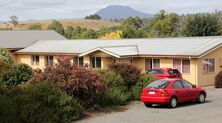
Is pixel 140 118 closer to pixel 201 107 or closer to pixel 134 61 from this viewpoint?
pixel 201 107

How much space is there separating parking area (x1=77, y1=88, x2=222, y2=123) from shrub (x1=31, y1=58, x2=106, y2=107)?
101cm

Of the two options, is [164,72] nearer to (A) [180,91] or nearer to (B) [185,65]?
(B) [185,65]

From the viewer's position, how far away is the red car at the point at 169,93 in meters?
21.1

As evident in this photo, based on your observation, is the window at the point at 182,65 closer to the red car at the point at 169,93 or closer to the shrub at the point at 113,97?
the shrub at the point at 113,97

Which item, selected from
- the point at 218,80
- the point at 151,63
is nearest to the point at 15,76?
the point at 218,80

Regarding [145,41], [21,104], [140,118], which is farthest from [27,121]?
[145,41]

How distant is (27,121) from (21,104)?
2.35ft

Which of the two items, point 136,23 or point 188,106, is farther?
point 136,23

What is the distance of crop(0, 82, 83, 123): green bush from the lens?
16422 mm

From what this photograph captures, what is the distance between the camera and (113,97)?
74.1 feet

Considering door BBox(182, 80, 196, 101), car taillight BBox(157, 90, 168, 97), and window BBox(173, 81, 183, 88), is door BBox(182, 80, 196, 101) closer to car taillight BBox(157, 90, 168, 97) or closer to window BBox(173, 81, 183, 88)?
window BBox(173, 81, 183, 88)

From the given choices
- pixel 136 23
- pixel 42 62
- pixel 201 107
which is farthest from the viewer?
pixel 136 23

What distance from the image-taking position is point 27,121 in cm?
1661

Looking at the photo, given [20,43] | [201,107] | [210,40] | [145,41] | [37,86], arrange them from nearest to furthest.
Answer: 1. [37,86]
2. [201,107]
3. [210,40]
4. [145,41]
5. [20,43]
